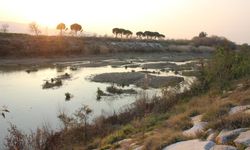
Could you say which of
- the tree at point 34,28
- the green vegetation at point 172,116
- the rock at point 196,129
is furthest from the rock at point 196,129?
the tree at point 34,28

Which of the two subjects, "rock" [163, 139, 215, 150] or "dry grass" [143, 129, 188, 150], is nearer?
"rock" [163, 139, 215, 150]

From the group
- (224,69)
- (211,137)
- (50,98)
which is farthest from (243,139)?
(50,98)

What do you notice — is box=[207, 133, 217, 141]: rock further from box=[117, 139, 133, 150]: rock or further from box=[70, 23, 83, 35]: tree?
box=[70, 23, 83, 35]: tree

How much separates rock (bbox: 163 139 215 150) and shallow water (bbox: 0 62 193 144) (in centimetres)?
992

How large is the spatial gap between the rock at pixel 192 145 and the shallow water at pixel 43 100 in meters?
9.92

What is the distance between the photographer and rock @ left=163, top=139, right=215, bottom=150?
8.75 metres

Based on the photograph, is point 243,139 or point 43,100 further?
point 43,100

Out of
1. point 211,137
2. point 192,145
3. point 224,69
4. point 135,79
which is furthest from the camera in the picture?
point 135,79

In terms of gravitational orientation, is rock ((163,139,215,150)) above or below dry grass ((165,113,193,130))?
Result: above

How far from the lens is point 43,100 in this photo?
1098 inches

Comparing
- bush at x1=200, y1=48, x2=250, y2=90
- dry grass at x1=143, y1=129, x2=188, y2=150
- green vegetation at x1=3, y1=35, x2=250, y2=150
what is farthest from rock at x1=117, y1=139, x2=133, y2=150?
bush at x1=200, y1=48, x2=250, y2=90

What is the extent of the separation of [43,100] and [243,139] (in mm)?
21042

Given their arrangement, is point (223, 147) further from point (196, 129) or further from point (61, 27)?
point (61, 27)

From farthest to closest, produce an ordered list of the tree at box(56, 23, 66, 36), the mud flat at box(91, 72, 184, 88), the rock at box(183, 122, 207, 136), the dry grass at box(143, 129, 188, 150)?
1. the tree at box(56, 23, 66, 36)
2. the mud flat at box(91, 72, 184, 88)
3. the rock at box(183, 122, 207, 136)
4. the dry grass at box(143, 129, 188, 150)
